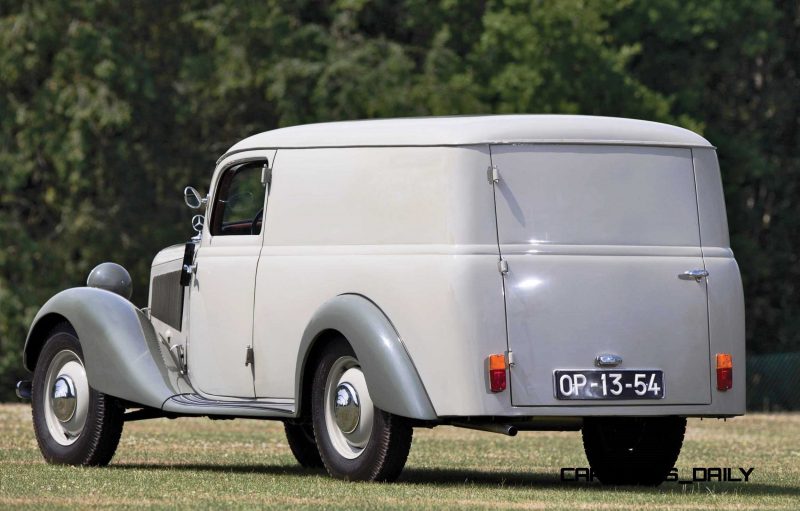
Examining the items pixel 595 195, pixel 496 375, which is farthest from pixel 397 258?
pixel 595 195

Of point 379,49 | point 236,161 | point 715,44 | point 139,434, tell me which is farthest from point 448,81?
point 236,161

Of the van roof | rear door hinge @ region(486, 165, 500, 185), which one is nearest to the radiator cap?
the van roof

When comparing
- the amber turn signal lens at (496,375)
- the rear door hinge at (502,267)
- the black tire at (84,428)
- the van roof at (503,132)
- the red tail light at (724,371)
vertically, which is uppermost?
the van roof at (503,132)

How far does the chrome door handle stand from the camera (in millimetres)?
11328

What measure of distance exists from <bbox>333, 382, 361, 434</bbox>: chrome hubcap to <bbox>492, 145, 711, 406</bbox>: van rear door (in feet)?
3.48

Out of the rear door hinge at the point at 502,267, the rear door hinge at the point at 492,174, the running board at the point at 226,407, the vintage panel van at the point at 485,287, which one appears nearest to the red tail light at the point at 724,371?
the vintage panel van at the point at 485,287

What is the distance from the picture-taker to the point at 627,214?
11.4 meters

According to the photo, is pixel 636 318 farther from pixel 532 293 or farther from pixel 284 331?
pixel 284 331

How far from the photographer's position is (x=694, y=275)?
11.3 meters

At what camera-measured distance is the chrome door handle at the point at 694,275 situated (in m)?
11.3

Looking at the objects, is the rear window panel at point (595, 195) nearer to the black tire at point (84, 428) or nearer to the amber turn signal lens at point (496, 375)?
the amber turn signal lens at point (496, 375)

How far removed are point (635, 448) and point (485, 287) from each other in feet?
7.14

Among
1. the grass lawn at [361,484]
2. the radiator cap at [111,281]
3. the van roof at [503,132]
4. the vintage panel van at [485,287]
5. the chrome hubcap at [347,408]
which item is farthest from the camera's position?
the radiator cap at [111,281]

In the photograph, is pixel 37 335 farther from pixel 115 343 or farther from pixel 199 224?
pixel 199 224
